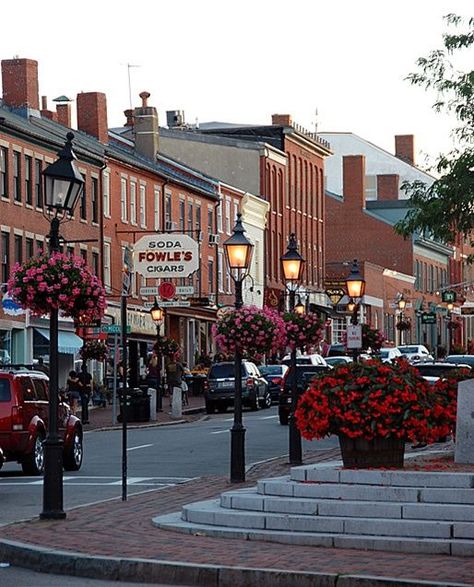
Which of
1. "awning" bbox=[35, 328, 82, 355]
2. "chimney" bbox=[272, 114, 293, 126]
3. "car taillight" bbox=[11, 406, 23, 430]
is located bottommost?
"car taillight" bbox=[11, 406, 23, 430]

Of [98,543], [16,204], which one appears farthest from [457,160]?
[16,204]

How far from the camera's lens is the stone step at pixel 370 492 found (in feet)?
52.3

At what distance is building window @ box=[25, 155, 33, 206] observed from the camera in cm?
5994

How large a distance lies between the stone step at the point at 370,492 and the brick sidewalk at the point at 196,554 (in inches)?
45.8

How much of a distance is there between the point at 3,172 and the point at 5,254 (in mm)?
2763

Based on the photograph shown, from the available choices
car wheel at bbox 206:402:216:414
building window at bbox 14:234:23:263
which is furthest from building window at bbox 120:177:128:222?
car wheel at bbox 206:402:216:414

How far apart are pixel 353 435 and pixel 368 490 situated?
4.47 feet

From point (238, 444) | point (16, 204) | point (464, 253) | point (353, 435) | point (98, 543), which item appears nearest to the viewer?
A: point (98, 543)

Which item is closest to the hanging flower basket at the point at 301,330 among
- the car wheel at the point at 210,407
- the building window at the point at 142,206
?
the car wheel at the point at 210,407

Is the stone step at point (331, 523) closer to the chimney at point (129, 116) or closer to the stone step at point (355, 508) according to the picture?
the stone step at point (355, 508)

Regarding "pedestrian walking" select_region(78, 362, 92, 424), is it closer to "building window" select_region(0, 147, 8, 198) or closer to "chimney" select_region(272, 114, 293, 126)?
"building window" select_region(0, 147, 8, 198)

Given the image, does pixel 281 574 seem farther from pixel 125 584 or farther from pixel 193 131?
pixel 193 131

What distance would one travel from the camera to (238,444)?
78.6ft

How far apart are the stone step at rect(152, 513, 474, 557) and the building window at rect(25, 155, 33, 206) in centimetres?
4352
